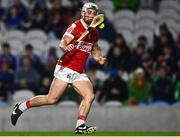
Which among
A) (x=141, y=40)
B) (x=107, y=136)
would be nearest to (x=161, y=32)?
(x=141, y=40)

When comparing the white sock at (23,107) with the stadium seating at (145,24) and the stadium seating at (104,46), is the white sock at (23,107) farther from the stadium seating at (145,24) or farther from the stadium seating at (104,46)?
the stadium seating at (145,24)

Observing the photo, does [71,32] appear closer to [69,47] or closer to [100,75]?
[69,47]

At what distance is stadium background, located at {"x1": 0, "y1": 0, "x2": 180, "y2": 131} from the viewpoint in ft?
63.7

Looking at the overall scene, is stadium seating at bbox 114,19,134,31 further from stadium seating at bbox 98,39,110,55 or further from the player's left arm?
the player's left arm

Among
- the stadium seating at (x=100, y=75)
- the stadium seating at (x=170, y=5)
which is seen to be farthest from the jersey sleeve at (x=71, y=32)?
the stadium seating at (x=170, y=5)

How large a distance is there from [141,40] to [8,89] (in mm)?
3678

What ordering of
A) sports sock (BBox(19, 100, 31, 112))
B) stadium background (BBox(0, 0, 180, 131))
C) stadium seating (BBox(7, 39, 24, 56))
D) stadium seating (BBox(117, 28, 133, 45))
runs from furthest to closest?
stadium seating (BBox(117, 28, 133, 45)), stadium seating (BBox(7, 39, 24, 56)), stadium background (BBox(0, 0, 180, 131)), sports sock (BBox(19, 100, 31, 112))

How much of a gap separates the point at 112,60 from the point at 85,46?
715 cm

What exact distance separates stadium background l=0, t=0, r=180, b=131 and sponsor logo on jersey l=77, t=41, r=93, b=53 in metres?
4.23

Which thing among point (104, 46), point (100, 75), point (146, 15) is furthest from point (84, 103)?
point (146, 15)

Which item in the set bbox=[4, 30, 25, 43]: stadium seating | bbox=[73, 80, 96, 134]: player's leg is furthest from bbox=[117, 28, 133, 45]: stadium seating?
bbox=[73, 80, 96, 134]: player's leg

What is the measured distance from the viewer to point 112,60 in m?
22.3

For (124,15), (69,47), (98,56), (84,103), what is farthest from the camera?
(124,15)

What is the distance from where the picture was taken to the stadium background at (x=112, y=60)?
19406mm
